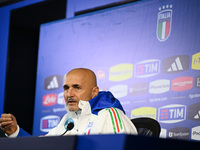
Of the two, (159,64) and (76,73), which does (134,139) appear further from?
(159,64)

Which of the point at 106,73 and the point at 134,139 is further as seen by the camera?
the point at 106,73

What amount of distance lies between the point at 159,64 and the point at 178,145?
2180 mm

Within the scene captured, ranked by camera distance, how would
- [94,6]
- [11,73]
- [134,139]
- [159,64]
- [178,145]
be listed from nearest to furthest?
[134,139] → [178,145] → [159,64] → [94,6] → [11,73]

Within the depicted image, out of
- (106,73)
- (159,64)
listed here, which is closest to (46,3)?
(106,73)

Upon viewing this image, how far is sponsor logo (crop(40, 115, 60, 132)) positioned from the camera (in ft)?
14.8

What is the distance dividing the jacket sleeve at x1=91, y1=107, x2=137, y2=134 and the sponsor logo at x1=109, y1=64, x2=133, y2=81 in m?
1.60

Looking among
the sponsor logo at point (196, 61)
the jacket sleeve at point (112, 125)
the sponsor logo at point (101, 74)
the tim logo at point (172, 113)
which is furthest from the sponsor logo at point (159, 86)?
the jacket sleeve at point (112, 125)

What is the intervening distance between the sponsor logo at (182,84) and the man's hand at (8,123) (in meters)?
1.42

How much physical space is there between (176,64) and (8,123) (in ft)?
5.11

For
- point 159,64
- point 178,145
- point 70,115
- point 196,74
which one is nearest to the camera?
point 178,145

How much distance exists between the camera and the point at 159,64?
12.5 feet

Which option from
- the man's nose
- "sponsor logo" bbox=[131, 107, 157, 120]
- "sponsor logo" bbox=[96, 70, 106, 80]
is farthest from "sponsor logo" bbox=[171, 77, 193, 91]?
the man's nose

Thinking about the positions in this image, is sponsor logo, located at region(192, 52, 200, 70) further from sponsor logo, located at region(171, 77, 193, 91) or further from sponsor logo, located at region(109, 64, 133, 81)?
sponsor logo, located at region(109, 64, 133, 81)

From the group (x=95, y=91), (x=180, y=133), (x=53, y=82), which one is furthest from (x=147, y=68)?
(x=53, y=82)
